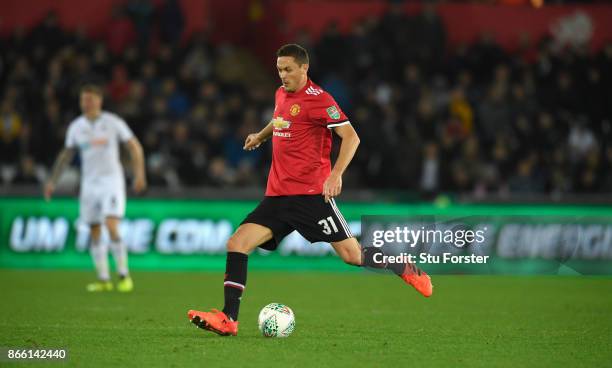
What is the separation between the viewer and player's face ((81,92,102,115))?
44.7 ft

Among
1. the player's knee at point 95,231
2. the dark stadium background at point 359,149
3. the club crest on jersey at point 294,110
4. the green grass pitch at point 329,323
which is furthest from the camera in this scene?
the player's knee at point 95,231

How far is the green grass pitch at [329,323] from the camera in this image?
7816 millimetres

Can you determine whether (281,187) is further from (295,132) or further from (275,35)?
(275,35)

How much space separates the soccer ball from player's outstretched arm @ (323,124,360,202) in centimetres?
94

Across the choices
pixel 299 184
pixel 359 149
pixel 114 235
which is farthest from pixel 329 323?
pixel 359 149

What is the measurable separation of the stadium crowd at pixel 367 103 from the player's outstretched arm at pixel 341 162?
9795mm

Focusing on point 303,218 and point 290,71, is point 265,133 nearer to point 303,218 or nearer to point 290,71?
point 290,71

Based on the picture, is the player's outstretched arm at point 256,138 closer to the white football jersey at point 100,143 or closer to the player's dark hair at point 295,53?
the player's dark hair at point 295,53

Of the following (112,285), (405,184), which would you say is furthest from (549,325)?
(405,184)

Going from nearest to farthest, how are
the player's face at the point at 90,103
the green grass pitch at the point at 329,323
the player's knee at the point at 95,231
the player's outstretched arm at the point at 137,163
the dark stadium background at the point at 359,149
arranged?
the green grass pitch at the point at 329,323
the player's outstretched arm at the point at 137,163
the player's face at the point at 90,103
the dark stadium background at the point at 359,149
the player's knee at the point at 95,231

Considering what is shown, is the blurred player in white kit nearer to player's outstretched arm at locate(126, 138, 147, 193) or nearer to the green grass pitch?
player's outstretched arm at locate(126, 138, 147, 193)

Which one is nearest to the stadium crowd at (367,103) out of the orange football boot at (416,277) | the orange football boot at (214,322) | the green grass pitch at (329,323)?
the green grass pitch at (329,323)

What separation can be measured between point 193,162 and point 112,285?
524 cm

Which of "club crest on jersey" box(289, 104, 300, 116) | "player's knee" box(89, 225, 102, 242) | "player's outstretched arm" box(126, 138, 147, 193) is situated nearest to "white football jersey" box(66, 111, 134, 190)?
"player's outstretched arm" box(126, 138, 147, 193)
